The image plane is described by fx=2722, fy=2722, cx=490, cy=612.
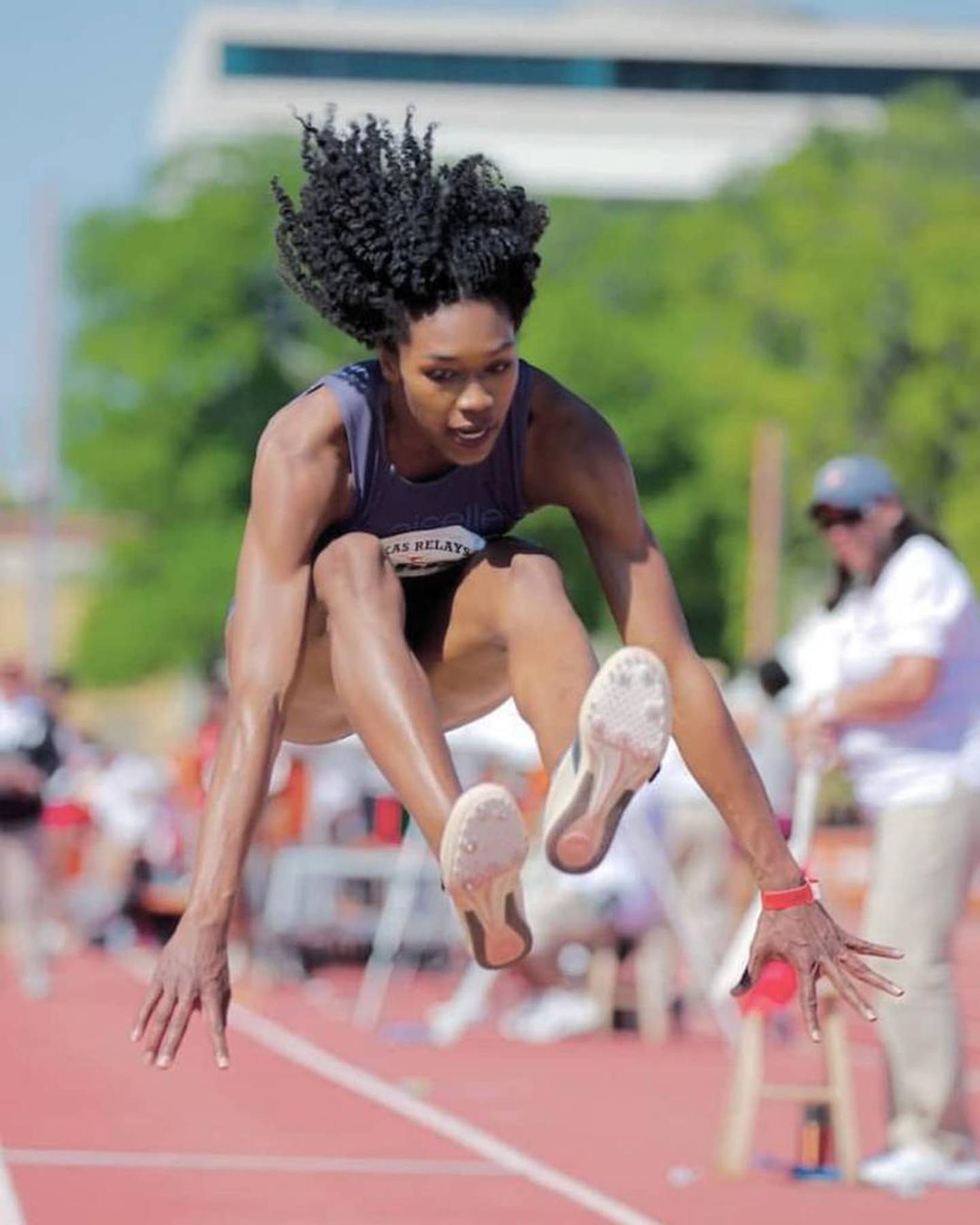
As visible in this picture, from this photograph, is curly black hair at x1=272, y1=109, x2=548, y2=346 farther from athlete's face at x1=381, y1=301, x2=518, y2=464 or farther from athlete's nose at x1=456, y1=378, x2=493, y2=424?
athlete's nose at x1=456, y1=378, x2=493, y2=424

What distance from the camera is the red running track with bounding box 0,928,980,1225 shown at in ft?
26.5

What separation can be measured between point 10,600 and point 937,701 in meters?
57.5

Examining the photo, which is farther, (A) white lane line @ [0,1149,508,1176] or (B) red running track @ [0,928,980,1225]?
(A) white lane line @ [0,1149,508,1176]

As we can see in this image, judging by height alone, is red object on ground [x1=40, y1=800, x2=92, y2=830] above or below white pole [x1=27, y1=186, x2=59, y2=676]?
below

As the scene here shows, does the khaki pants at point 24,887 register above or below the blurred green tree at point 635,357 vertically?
below

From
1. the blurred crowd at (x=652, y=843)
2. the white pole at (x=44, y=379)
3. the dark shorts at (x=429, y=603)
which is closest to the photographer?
the dark shorts at (x=429, y=603)

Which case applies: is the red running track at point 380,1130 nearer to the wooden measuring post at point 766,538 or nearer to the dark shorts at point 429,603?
the dark shorts at point 429,603

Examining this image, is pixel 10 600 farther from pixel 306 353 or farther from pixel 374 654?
pixel 374 654

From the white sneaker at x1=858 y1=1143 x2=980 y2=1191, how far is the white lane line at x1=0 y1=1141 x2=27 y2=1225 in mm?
2611

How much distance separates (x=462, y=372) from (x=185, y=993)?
1423 millimetres

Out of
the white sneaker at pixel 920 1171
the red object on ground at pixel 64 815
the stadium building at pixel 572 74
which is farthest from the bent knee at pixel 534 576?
the stadium building at pixel 572 74

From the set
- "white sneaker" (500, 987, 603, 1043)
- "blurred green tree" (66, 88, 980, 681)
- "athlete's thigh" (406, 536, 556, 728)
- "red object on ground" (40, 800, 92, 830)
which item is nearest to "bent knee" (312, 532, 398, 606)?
"athlete's thigh" (406, 536, 556, 728)

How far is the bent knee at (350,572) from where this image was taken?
5863 mm

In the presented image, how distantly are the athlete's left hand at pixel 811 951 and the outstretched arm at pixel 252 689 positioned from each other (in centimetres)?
114
